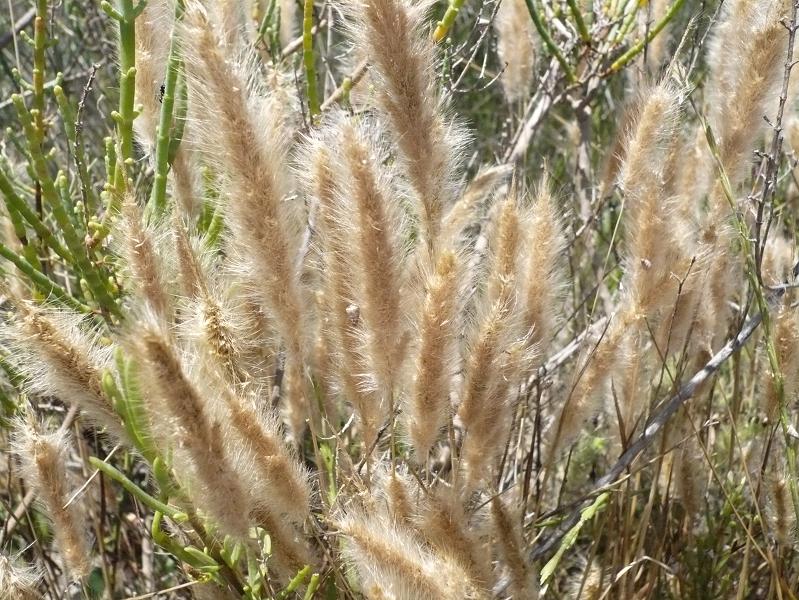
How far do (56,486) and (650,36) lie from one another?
124 cm

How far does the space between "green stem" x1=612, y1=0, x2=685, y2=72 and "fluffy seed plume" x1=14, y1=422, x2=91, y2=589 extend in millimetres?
1128

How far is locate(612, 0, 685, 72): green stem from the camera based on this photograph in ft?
5.23

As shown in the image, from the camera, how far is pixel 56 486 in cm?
121

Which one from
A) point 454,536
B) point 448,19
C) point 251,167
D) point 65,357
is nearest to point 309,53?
point 448,19

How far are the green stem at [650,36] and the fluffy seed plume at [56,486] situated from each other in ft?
3.70

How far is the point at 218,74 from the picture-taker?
1.03m

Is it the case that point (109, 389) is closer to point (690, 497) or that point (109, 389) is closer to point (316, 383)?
point (316, 383)

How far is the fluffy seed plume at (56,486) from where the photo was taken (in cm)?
118

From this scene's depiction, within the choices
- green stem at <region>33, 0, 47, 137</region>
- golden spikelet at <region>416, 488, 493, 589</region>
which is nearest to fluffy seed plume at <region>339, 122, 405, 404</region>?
golden spikelet at <region>416, 488, 493, 589</region>

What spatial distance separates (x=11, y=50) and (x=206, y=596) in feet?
11.3

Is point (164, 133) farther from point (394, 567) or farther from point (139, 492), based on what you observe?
point (394, 567)

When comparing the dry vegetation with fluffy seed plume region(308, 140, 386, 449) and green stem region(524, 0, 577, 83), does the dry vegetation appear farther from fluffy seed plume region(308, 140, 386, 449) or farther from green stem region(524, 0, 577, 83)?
green stem region(524, 0, 577, 83)

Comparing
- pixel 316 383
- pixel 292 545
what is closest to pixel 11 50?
pixel 316 383

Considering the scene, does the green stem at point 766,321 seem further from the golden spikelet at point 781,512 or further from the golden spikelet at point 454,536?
the golden spikelet at point 454,536
